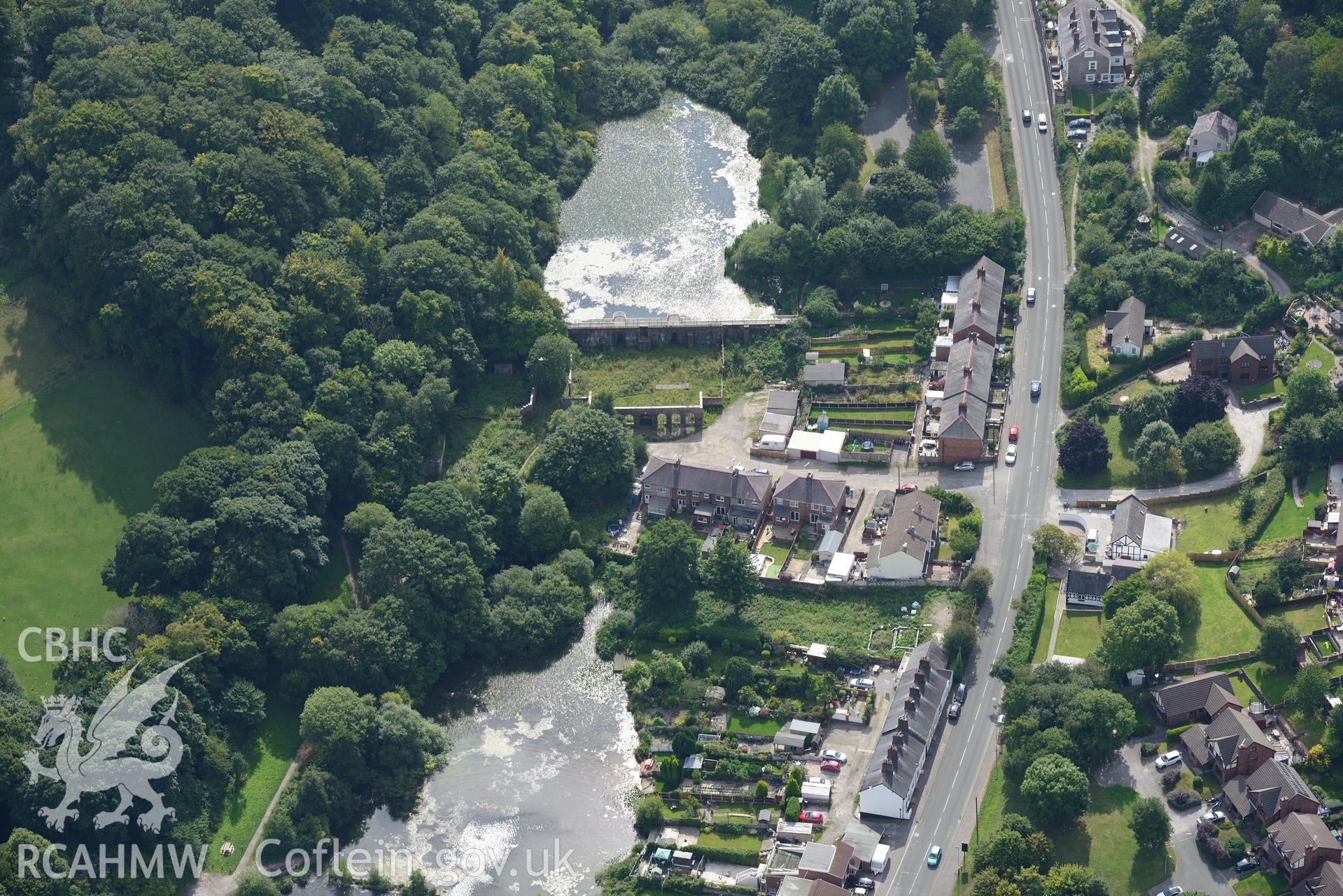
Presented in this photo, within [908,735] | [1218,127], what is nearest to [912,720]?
[908,735]

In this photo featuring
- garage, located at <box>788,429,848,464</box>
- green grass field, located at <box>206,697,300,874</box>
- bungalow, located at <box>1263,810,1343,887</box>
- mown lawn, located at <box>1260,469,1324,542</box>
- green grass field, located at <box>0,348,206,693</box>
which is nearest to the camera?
bungalow, located at <box>1263,810,1343,887</box>

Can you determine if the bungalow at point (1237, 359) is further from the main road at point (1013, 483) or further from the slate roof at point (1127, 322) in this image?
the main road at point (1013, 483)

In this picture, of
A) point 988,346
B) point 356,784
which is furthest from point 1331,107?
point 356,784

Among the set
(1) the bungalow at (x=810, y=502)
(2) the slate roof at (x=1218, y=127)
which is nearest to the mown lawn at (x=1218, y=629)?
(1) the bungalow at (x=810, y=502)

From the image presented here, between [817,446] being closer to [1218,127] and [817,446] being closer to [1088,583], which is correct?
[1088,583]

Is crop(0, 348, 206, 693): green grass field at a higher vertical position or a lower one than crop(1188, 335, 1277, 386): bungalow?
lower

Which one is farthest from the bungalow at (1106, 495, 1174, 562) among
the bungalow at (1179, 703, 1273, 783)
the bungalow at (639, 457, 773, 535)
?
the bungalow at (639, 457, 773, 535)

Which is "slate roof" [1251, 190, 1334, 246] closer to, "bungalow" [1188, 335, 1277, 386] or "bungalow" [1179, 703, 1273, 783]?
"bungalow" [1188, 335, 1277, 386]
